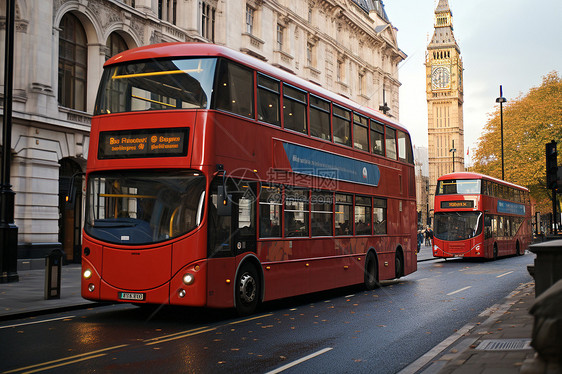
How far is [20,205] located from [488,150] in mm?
46264

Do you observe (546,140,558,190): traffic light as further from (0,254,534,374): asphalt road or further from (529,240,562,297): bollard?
(529,240,562,297): bollard

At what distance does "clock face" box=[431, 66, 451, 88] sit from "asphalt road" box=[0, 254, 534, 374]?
145739mm

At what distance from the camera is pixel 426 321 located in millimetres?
10922

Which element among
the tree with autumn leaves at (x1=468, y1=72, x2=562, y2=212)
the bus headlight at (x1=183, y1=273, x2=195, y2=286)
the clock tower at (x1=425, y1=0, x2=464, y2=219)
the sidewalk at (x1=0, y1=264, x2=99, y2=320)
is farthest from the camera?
the clock tower at (x1=425, y1=0, x2=464, y2=219)

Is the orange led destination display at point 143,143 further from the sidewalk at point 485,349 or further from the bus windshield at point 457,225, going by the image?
the bus windshield at point 457,225

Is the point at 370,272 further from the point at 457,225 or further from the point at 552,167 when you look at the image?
the point at 457,225

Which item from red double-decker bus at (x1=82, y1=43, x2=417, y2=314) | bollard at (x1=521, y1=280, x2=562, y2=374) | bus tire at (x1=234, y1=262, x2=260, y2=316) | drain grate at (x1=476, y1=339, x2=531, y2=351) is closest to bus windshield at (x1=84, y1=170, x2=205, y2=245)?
red double-decker bus at (x1=82, y1=43, x2=417, y2=314)

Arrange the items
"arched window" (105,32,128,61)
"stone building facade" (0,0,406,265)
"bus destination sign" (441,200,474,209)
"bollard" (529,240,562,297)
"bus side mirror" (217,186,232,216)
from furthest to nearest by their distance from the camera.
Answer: "bus destination sign" (441,200,474,209) → "arched window" (105,32,128,61) → "stone building facade" (0,0,406,265) → "bus side mirror" (217,186,232,216) → "bollard" (529,240,562,297)

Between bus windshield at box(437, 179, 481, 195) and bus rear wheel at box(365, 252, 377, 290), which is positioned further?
bus windshield at box(437, 179, 481, 195)

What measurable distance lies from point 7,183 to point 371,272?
9.70m

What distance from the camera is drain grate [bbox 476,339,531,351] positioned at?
7324 millimetres

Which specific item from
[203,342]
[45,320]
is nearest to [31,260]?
[45,320]

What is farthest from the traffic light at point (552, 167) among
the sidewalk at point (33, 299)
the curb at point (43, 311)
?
the sidewalk at point (33, 299)

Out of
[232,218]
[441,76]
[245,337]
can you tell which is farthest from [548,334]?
[441,76]
